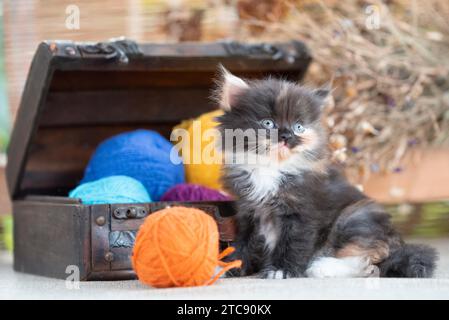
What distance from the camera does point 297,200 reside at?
102 inches

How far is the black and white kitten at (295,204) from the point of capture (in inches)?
101

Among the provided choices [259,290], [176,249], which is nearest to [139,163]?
[176,249]

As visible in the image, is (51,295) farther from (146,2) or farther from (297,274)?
(146,2)

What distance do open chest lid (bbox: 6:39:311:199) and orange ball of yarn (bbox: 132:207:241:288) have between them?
35.4 inches

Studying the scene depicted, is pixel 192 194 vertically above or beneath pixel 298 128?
beneath

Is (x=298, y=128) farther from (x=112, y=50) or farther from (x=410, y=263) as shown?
(x=112, y=50)

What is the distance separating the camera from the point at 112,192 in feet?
9.60

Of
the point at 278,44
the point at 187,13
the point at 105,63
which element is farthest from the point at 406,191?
the point at 105,63

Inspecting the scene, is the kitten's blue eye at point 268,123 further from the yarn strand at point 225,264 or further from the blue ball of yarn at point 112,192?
the blue ball of yarn at point 112,192

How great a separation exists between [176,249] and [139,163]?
1.04m

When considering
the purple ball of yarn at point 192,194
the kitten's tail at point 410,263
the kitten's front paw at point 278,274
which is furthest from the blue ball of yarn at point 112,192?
the kitten's tail at point 410,263

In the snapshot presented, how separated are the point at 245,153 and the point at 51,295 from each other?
82 centimetres

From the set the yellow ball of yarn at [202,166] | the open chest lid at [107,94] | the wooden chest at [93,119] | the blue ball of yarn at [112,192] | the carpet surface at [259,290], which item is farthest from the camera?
the yellow ball of yarn at [202,166]

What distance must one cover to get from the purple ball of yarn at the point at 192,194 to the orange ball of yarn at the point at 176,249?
0.63 m
